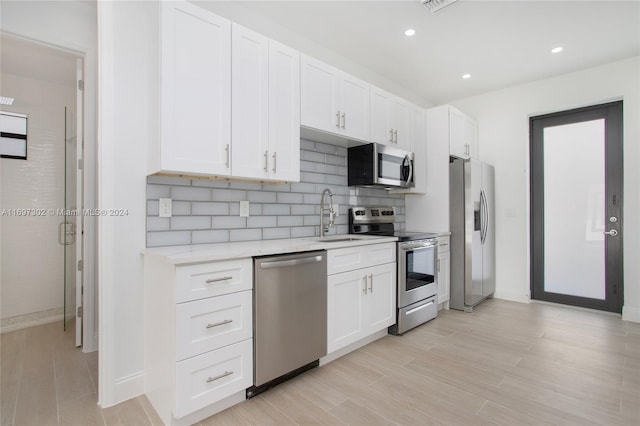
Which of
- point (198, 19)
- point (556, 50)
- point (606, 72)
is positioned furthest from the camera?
point (606, 72)

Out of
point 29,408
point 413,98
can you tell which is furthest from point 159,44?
point 413,98

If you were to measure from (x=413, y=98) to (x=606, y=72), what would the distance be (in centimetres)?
210

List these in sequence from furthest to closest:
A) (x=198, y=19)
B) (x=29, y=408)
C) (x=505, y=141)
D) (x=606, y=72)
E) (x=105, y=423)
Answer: (x=505, y=141), (x=606, y=72), (x=198, y=19), (x=29, y=408), (x=105, y=423)

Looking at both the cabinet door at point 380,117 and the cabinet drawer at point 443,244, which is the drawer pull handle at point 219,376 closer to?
the cabinet door at point 380,117

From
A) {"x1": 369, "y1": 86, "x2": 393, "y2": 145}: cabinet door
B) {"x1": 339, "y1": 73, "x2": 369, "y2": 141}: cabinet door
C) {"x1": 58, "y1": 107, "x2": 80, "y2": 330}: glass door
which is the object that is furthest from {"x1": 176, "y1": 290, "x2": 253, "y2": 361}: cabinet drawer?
{"x1": 58, "y1": 107, "x2": 80, "y2": 330}: glass door

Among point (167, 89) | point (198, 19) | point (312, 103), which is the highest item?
point (198, 19)

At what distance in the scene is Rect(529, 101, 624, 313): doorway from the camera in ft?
11.6

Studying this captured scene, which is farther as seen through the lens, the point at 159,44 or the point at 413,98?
the point at 413,98

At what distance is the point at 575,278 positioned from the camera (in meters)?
3.80

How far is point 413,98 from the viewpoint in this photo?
14.4ft

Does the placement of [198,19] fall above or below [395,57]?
below

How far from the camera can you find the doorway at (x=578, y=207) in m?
3.55

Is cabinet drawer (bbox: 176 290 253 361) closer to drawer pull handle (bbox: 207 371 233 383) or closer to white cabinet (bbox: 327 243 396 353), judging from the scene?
drawer pull handle (bbox: 207 371 233 383)

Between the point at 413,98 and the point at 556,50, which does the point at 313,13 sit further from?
the point at 556,50
